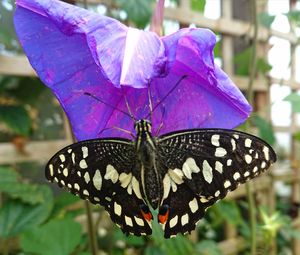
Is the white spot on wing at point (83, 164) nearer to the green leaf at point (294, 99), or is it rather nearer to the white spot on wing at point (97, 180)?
the white spot on wing at point (97, 180)

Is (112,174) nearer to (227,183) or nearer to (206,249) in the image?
(227,183)

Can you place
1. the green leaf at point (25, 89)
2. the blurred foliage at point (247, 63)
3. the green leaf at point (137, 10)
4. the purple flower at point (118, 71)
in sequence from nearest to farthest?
1. the purple flower at point (118, 71)
2. the green leaf at point (137, 10)
3. the green leaf at point (25, 89)
4. the blurred foliage at point (247, 63)

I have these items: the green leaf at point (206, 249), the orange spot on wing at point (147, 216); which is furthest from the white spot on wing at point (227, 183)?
the green leaf at point (206, 249)

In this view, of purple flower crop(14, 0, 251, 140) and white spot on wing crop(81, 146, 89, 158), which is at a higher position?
purple flower crop(14, 0, 251, 140)

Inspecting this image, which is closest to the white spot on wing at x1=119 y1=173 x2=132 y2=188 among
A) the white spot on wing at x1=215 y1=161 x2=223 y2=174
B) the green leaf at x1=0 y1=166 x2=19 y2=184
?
the white spot on wing at x1=215 y1=161 x2=223 y2=174

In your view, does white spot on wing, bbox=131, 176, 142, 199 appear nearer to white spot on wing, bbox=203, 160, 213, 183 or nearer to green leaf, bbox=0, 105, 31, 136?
Result: white spot on wing, bbox=203, 160, 213, 183

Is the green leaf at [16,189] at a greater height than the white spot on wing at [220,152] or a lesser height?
lesser
